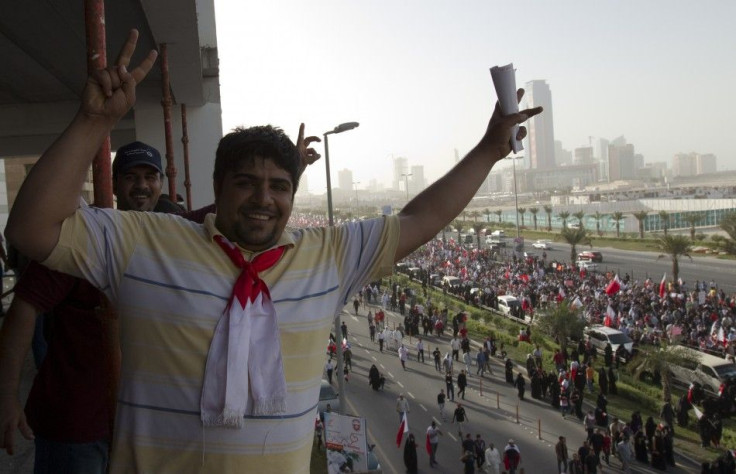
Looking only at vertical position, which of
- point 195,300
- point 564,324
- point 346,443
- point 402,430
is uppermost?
point 195,300

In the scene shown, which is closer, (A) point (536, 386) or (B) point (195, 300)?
(B) point (195, 300)

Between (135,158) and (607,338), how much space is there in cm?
1873

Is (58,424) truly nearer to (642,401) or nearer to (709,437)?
(709,437)

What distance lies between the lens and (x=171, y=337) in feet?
5.00

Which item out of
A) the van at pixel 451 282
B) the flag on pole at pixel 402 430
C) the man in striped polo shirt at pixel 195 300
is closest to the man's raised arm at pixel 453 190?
the man in striped polo shirt at pixel 195 300

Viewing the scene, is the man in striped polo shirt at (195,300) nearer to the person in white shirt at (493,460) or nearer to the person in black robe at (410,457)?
the person in white shirt at (493,460)

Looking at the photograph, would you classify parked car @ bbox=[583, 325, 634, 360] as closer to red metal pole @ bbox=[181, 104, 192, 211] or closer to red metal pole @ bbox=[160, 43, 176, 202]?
red metal pole @ bbox=[181, 104, 192, 211]

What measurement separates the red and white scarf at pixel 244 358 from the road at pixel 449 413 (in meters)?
11.6

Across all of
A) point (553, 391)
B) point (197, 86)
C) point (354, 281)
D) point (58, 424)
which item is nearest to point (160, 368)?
point (354, 281)

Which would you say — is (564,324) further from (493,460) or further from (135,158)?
(135,158)

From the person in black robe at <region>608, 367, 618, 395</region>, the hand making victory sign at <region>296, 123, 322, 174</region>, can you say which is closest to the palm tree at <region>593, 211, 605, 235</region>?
the person in black robe at <region>608, 367, 618, 395</region>

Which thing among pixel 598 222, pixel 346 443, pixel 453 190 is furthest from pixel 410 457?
pixel 598 222

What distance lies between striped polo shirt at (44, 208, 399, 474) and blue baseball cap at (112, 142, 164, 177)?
112 centimetres

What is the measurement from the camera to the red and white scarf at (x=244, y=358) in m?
1.51
